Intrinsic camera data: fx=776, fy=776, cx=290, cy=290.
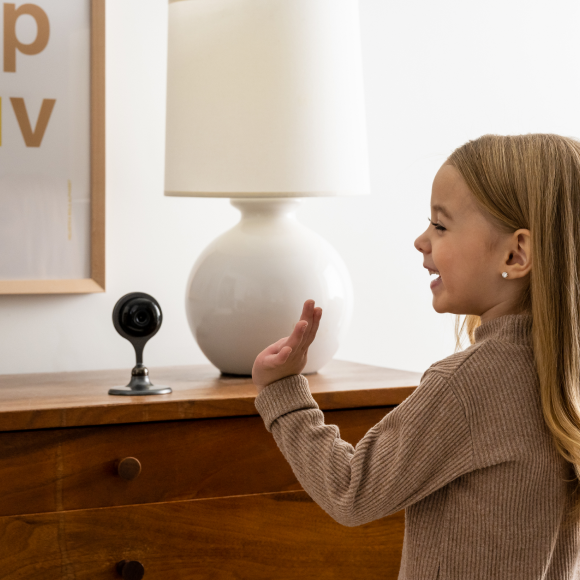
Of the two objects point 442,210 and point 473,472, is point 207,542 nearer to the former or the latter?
point 473,472

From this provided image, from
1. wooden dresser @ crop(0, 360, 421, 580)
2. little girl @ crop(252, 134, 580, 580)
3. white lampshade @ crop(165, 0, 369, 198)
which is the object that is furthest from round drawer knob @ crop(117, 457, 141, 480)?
white lampshade @ crop(165, 0, 369, 198)

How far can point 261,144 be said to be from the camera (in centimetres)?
133

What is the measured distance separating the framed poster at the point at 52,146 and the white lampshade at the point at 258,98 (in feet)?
0.95

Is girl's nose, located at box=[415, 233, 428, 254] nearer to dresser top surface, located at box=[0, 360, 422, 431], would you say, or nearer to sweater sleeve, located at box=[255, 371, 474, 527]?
sweater sleeve, located at box=[255, 371, 474, 527]

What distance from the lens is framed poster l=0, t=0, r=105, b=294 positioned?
1.54 metres

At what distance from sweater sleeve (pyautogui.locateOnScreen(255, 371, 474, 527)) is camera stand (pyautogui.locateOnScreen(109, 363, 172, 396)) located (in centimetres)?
37

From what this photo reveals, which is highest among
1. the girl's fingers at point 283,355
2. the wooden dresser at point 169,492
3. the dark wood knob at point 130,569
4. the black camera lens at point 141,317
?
the black camera lens at point 141,317

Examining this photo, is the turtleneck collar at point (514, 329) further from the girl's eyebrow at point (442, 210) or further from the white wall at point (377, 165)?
the white wall at point (377, 165)

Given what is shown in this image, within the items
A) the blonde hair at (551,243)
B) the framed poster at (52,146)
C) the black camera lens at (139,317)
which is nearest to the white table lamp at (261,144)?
the black camera lens at (139,317)

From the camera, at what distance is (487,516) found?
2.71 ft

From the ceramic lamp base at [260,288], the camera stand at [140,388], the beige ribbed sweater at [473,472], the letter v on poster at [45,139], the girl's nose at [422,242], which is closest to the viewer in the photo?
the beige ribbed sweater at [473,472]

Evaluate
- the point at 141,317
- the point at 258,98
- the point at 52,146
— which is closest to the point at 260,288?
the point at 141,317

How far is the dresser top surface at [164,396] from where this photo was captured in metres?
1.13

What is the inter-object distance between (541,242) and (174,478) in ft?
2.20
